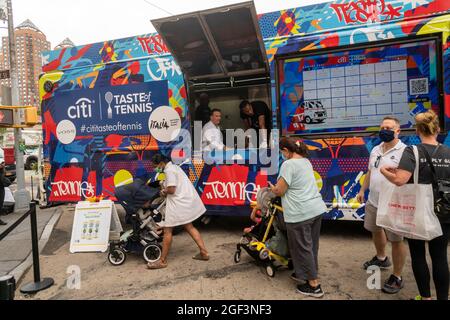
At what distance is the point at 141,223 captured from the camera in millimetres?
4758

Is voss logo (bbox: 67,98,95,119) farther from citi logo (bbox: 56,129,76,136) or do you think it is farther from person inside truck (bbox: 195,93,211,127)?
person inside truck (bbox: 195,93,211,127)

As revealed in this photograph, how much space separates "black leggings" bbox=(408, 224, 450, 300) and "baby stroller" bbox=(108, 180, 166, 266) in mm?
2912

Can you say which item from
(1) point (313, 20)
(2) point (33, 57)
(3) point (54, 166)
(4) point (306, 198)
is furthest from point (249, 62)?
(2) point (33, 57)

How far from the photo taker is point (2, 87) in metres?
8.57

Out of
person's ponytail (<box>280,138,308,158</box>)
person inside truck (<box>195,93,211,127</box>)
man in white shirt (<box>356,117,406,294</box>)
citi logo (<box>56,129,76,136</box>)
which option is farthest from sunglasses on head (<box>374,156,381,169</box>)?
citi logo (<box>56,129,76,136</box>)

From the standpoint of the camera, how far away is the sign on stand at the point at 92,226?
5.28 meters

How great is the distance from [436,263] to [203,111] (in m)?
4.44

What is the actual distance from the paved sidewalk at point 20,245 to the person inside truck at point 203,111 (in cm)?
326

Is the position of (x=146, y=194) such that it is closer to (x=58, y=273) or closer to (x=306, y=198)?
(x=58, y=273)

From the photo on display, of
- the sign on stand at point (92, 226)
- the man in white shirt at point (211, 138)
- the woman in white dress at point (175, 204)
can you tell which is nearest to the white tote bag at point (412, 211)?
the woman in white dress at point (175, 204)

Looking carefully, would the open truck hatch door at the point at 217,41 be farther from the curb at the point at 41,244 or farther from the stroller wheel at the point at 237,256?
the curb at the point at 41,244

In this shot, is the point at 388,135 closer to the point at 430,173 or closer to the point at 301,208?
the point at 430,173

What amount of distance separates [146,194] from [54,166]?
2.65 metres

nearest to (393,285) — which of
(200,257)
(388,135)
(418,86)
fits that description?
(388,135)
